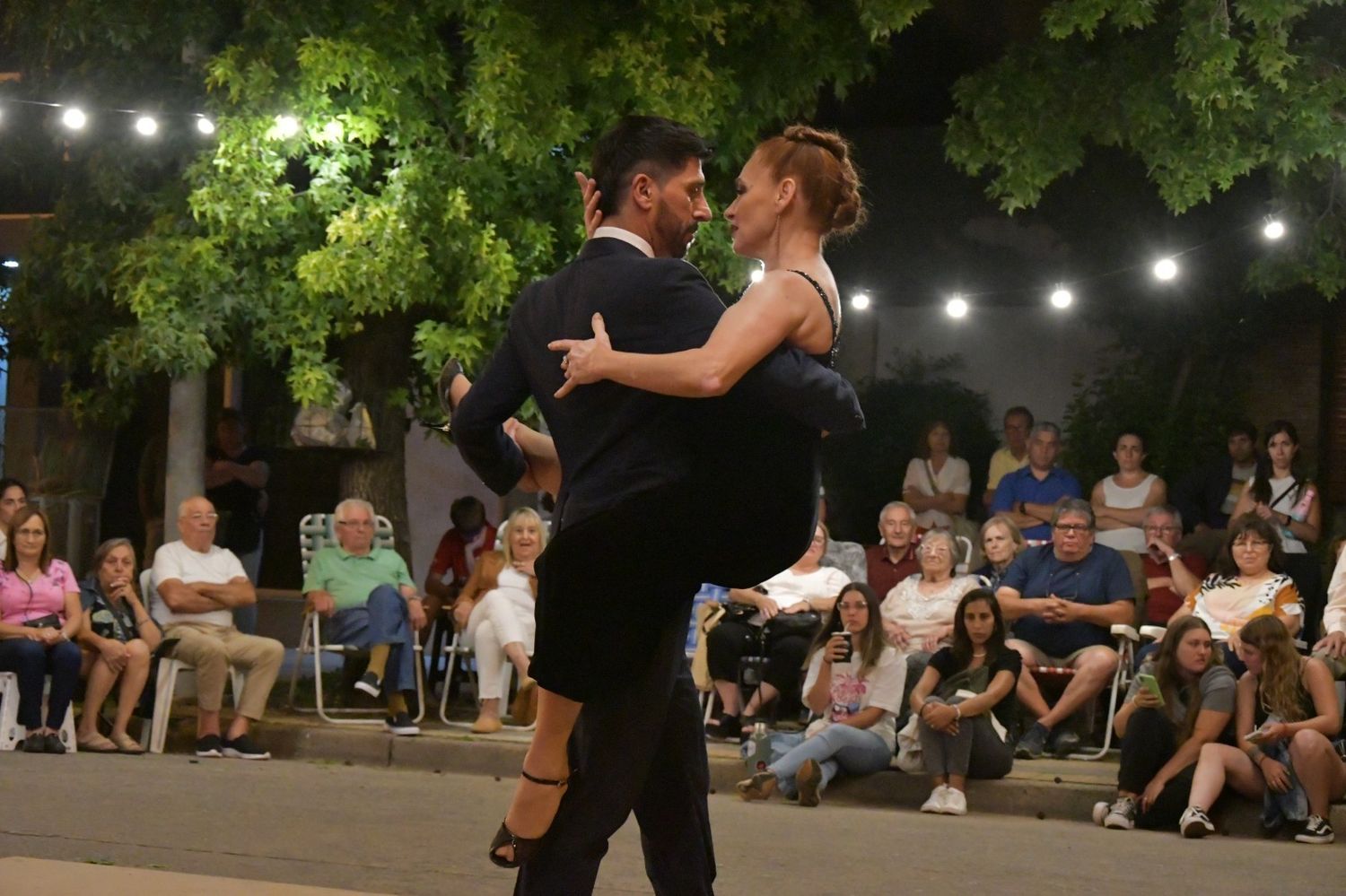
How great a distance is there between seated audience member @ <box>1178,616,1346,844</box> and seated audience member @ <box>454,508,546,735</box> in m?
3.62

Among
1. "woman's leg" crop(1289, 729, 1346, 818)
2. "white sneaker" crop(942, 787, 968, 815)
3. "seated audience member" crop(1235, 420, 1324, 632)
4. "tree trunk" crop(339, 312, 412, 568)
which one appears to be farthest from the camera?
"tree trunk" crop(339, 312, 412, 568)

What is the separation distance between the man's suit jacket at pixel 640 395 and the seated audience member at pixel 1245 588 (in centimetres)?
587

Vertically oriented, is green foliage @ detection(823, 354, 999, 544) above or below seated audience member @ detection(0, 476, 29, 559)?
above

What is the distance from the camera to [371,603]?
10.1m

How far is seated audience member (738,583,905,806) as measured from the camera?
27.7 feet

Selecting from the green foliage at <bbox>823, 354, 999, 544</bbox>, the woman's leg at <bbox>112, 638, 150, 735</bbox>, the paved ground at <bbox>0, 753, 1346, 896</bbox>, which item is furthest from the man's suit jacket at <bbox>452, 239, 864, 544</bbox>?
the green foliage at <bbox>823, 354, 999, 544</bbox>

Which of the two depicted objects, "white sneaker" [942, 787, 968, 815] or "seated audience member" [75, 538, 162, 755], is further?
"seated audience member" [75, 538, 162, 755]

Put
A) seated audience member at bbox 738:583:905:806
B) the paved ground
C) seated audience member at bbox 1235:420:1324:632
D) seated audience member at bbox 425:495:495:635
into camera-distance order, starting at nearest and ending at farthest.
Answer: the paved ground → seated audience member at bbox 738:583:905:806 → seated audience member at bbox 1235:420:1324:632 → seated audience member at bbox 425:495:495:635

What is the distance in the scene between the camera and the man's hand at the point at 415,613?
10.1 meters

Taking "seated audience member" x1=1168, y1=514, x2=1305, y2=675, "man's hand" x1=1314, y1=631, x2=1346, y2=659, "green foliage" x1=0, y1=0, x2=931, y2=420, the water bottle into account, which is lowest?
the water bottle

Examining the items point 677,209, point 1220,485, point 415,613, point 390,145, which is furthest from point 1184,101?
point 677,209

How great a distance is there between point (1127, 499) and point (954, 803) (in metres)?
3.19

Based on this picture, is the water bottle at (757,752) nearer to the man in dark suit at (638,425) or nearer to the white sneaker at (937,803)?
the white sneaker at (937,803)

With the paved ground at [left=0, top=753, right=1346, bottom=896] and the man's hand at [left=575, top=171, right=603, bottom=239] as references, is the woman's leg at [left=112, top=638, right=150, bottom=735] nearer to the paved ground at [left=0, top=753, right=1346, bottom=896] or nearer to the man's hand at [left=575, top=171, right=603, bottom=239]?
the paved ground at [left=0, top=753, right=1346, bottom=896]
